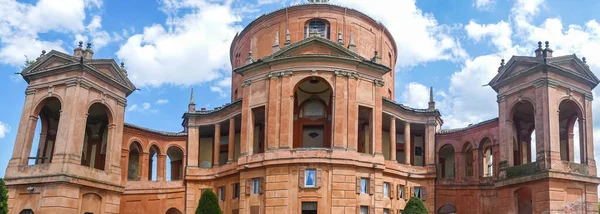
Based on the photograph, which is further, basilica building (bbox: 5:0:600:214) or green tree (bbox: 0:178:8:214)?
basilica building (bbox: 5:0:600:214)

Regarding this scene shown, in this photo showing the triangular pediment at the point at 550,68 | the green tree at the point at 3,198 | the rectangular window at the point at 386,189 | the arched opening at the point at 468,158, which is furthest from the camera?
the arched opening at the point at 468,158

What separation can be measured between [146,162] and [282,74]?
13738 millimetres

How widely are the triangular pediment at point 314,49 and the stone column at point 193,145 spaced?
34.4ft

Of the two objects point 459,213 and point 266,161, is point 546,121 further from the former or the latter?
point 266,161

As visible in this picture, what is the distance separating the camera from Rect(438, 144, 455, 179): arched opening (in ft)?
158

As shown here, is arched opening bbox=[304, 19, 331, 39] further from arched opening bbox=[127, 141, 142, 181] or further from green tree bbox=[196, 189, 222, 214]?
arched opening bbox=[127, 141, 142, 181]

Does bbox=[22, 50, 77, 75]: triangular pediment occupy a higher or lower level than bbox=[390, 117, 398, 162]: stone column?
higher

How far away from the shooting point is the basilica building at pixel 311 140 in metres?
35.2

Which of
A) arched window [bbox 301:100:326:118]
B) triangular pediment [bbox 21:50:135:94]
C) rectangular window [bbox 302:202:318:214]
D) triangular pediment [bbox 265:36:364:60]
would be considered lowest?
rectangular window [bbox 302:202:318:214]

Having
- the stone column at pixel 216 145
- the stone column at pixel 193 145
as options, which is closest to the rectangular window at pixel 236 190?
the stone column at pixel 216 145

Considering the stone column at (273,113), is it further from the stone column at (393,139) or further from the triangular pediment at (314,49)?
the stone column at (393,139)

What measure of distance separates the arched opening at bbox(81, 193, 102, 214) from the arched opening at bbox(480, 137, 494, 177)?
83.4 ft

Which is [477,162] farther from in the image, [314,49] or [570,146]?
[314,49]

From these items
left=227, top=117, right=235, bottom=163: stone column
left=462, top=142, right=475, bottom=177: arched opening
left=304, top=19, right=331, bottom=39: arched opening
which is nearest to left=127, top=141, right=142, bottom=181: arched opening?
left=227, top=117, right=235, bottom=163: stone column
